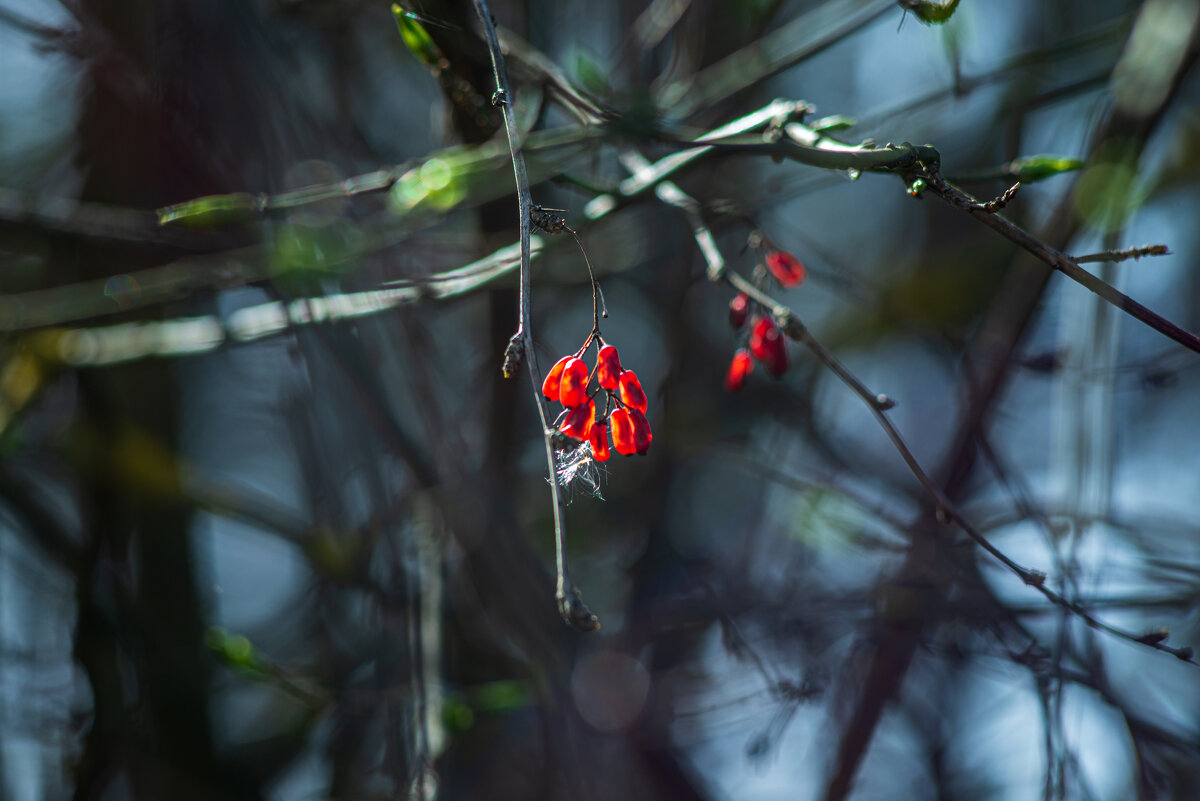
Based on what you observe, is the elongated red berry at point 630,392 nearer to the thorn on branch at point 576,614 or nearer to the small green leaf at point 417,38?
the thorn on branch at point 576,614

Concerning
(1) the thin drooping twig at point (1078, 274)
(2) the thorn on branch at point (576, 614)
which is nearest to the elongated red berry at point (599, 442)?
(2) the thorn on branch at point (576, 614)

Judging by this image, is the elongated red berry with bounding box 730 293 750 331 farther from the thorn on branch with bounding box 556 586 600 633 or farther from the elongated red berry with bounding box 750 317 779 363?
the thorn on branch with bounding box 556 586 600 633

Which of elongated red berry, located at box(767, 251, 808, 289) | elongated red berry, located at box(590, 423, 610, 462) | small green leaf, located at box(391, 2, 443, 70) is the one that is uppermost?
small green leaf, located at box(391, 2, 443, 70)

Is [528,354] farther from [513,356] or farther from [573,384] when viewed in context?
[573,384]

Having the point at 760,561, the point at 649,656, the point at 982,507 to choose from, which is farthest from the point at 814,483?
the point at 649,656

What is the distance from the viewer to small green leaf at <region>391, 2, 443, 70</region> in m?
1.34

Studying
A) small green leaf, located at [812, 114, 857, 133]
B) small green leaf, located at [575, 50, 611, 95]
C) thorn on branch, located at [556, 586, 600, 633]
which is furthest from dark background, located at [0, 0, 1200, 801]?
thorn on branch, located at [556, 586, 600, 633]

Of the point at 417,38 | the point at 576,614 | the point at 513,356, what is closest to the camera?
the point at 576,614

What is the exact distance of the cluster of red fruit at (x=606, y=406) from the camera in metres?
1.22

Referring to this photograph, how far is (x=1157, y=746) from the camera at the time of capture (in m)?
2.34

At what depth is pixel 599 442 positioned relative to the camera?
1.24m

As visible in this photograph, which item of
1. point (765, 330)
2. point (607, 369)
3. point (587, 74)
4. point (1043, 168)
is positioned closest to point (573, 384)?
point (607, 369)

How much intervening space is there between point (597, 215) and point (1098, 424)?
1.42 metres

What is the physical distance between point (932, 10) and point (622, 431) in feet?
2.46
